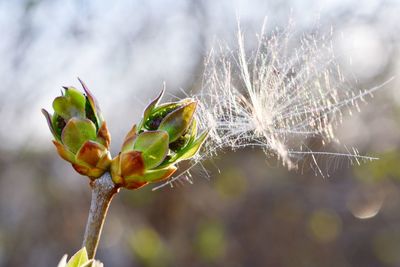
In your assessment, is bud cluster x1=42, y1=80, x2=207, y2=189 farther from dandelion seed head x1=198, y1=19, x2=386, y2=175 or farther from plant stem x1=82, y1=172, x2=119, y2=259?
dandelion seed head x1=198, y1=19, x2=386, y2=175

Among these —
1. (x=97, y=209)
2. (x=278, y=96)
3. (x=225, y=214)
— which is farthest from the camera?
(x=225, y=214)

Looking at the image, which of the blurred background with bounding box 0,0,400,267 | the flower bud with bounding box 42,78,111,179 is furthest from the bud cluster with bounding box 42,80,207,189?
the blurred background with bounding box 0,0,400,267

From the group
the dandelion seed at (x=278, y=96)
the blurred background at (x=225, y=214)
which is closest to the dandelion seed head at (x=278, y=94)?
the dandelion seed at (x=278, y=96)

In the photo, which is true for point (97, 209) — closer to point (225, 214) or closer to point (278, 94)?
point (278, 94)

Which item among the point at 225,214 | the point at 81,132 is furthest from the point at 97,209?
the point at 225,214

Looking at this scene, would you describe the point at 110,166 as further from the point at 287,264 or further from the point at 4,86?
the point at 287,264

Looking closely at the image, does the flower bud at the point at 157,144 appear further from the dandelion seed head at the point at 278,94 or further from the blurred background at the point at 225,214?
the blurred background at the point at 225,214
